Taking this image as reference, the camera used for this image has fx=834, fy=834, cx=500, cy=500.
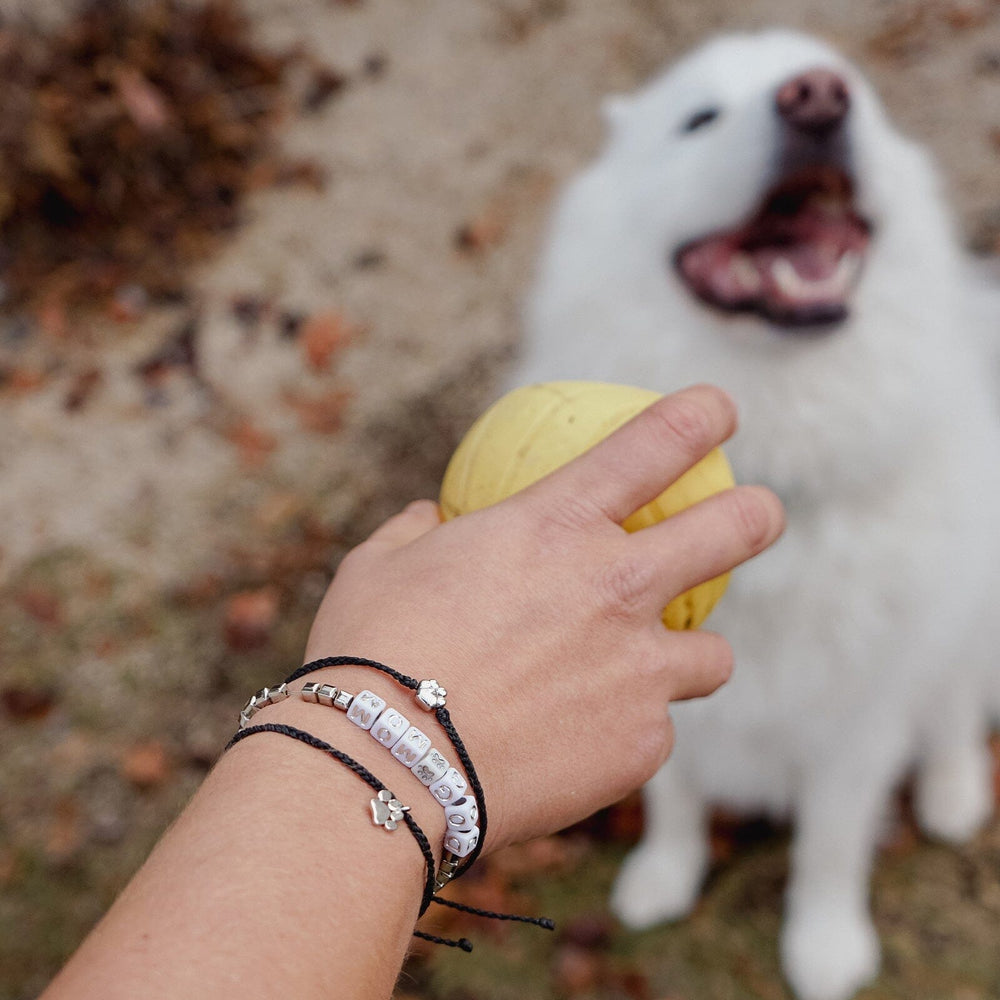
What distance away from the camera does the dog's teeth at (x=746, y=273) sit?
160 cm

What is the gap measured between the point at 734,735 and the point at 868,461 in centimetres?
64

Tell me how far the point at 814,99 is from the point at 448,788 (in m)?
1.35

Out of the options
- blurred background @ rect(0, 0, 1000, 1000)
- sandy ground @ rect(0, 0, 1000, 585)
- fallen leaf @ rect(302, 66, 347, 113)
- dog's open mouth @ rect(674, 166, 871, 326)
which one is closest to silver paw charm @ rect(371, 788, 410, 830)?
dog's open mouth @ rect(674, 166, 871, 326)

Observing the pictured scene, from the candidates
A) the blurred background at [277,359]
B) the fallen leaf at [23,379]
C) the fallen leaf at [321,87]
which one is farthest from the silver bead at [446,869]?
the fallen leaf at [321,87]

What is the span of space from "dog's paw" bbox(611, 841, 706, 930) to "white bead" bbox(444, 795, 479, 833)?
5.13 ft

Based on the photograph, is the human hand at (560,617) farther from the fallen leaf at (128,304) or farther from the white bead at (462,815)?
the fallen leaf at (128,304)

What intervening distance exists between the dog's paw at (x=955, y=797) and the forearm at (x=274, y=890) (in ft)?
6.47

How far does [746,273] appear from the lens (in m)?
1.63

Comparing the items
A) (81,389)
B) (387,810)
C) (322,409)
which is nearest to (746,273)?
(387,810)

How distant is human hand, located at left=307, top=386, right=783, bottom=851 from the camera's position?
34.4 inches

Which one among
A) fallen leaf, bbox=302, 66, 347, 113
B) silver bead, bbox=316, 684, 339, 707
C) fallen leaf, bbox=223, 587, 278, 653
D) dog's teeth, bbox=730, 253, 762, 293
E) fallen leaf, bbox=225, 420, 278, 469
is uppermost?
fallen leaf, bbox=302, 66, 347, 113

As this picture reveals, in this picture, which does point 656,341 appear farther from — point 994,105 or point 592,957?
point 994,105

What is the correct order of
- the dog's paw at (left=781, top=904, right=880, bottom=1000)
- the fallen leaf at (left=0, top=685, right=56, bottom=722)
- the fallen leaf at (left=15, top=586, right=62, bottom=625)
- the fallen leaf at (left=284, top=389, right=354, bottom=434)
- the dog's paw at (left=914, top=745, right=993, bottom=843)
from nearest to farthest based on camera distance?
the dog's paw at (left=781, top=904, right=880, bottom=1000) → the dog's paw at (left=914, top=745, right=993, bottom=843) → the fallen leaf at (left=0, top=685, right=56, bottom=722) → the fallen leaf at (left=15, top=586, right=62, bottom=625) → the fallen leaf at (left=284, top=389, right=354, bottom=434)

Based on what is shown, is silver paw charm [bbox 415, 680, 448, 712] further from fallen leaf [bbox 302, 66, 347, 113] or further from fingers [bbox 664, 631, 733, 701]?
fallen leaf [bbox 302, 66, 347, 113]
